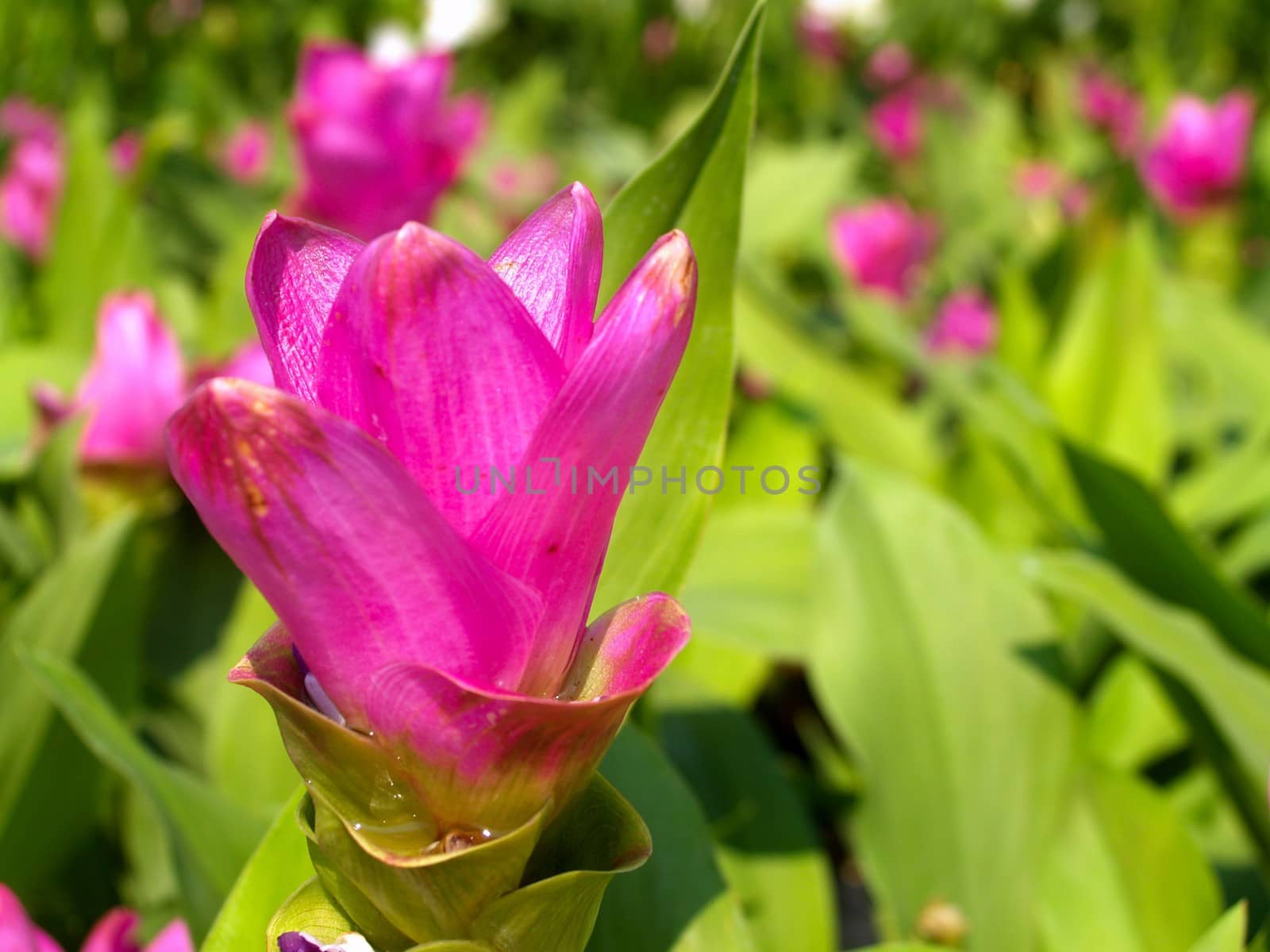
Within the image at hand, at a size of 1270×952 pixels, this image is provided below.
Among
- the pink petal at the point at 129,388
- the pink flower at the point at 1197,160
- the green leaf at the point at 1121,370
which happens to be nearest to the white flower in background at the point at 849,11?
the pink flower at the point at 1197,160

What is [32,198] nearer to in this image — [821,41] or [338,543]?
[338,543]

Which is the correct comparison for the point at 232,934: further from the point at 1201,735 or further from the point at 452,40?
the point at 452,40

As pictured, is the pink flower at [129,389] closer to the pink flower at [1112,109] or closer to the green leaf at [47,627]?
the green leaf at [47,627]

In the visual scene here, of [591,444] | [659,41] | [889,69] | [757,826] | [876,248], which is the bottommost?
[757,826]

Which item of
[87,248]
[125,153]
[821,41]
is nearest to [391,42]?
[125,153]

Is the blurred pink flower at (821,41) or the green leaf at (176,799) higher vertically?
the blurred pink flower at (821,41)

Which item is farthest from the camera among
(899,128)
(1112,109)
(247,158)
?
(1112,109)

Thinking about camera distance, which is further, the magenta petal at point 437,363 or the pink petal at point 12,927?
the pink petal at point 12,927

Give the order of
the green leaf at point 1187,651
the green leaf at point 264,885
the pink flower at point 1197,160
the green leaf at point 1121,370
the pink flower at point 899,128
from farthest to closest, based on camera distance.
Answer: the pink flower at point 899,128 < the pink flower at point 1197,160 < the green leaf at point 1121,370 < the green leaf at point 1187,651 < the green leaf at point 264,885
